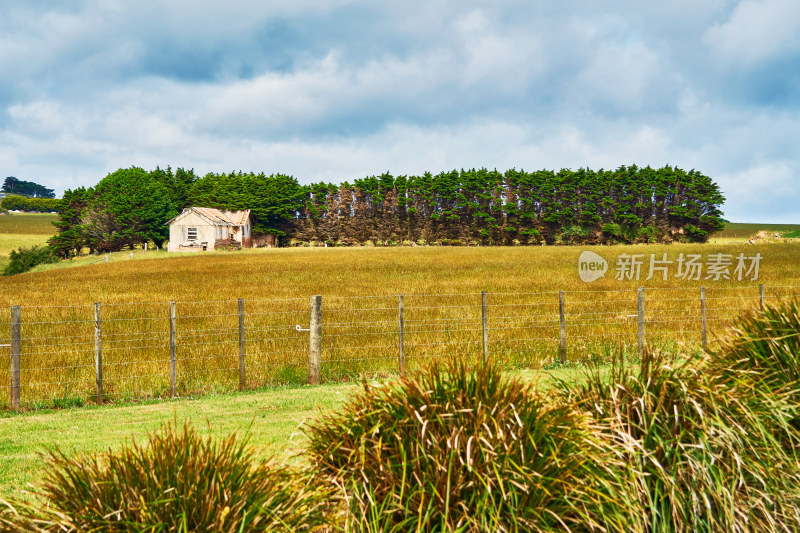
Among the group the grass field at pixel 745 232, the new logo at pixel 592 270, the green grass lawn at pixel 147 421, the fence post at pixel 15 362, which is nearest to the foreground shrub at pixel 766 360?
the green grass lawn at pixel 147 421

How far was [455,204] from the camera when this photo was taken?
105438 mm

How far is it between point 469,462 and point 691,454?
5.68 ft

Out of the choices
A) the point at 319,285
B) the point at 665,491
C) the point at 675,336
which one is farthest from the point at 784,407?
the point at 319,285

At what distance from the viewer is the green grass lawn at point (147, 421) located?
7008mm

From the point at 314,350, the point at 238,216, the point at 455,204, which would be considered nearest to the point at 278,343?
the point at 314,350

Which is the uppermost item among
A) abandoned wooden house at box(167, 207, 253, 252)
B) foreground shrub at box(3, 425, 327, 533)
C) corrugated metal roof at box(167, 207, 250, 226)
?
corrugated metal roof at box(167, 207, 250, 226)

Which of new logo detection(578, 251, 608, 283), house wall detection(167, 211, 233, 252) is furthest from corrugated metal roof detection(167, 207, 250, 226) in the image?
new logo detection(578, 251, 608, 283)

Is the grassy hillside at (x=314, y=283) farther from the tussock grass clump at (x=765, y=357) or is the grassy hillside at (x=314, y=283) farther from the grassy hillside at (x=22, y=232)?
the grassy hillside at (x=22, y=232)

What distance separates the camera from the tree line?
3802 inches

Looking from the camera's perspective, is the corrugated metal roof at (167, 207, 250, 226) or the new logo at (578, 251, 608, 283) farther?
the corrugated metal roof at (167, 207, 250, 226)

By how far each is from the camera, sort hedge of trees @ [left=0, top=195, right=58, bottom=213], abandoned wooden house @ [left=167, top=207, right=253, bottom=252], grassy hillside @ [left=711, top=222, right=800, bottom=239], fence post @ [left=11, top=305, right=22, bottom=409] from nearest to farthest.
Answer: fence post @ [left=11, top=305, right=22, bottom=409], abandoned wooden house @ [left=167, top=207, right=253, bottom=252], grassy hillside @ [left=711, top=222, right=800, bottom=239], hedge of trees @ [left=0, top=195, right=58, bottom=213]

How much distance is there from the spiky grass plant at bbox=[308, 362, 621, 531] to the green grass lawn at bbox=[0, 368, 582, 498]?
261 cm

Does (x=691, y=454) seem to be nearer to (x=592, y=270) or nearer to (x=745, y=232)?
(x=592, y=270)

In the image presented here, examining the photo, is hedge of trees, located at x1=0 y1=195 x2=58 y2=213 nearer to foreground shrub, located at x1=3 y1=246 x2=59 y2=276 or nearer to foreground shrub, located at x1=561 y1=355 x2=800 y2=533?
foreground shrub, located at x1=3 y1=246 x2=59 y2=276
